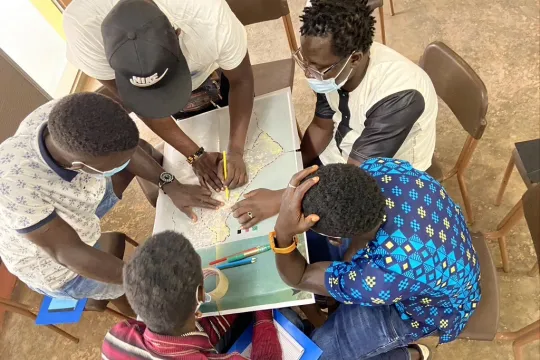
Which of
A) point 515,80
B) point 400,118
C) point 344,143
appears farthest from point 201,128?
point 515,80

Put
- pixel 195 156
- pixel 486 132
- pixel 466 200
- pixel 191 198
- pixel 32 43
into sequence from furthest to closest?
1. pixel 32 43
2. pixel 486 132
3. pixel 466 200
4. pixel 195 156
5. pixel 191 198

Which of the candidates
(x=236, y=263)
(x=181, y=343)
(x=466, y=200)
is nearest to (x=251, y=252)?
(x=236, y=263)

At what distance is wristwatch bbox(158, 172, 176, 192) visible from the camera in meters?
1.96

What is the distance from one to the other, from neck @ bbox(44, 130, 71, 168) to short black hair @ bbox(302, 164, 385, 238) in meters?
0.91

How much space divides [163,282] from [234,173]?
718 mm

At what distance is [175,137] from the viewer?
2.01m

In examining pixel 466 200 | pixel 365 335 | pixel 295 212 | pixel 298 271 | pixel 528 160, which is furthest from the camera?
pixel 466 200

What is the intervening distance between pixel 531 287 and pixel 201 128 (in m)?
1.96

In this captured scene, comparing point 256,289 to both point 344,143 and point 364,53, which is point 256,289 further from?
point 364,53

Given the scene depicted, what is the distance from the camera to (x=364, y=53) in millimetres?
1691

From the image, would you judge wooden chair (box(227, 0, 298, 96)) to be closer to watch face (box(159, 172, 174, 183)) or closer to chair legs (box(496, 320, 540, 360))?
watch face (box(159, 172, 174, 183))

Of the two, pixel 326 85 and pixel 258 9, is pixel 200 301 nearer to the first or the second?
pixel 326 85

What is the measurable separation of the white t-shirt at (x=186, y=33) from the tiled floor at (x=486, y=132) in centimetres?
139

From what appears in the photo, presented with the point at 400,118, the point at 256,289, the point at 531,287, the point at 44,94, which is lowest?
the point at 531,287
